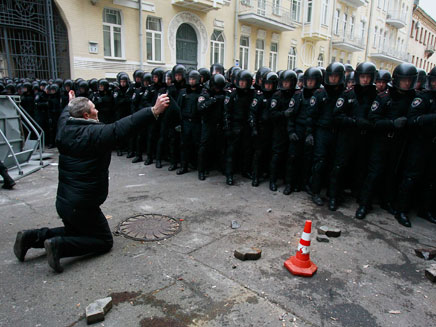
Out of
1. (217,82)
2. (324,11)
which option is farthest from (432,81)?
(324,11)

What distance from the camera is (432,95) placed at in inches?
182

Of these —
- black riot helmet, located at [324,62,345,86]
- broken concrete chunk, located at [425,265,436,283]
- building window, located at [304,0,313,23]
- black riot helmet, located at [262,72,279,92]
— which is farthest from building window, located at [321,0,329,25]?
broken concrete chunk, located at [425,265,436,283]

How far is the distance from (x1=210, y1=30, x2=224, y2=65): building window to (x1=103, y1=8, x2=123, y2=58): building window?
6013mm

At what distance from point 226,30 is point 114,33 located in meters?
7.48

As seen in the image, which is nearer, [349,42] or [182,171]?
A: [182,171]

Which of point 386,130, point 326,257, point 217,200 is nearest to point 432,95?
point 386,130

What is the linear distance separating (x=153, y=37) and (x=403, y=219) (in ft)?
51.0

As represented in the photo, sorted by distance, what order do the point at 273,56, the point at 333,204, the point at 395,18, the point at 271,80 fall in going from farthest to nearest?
the point at 395,18
the point at 273,56
the point at 271,80
the point at 333,204

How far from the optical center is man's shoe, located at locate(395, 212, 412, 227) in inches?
190

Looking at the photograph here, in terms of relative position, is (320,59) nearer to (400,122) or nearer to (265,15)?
(265,15)

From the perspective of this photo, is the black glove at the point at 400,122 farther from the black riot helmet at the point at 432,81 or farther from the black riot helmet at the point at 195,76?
the black riot helmet at the point at 195,76

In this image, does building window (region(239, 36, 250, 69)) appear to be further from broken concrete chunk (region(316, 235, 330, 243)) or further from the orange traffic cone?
the orange traffic cone

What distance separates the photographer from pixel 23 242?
3328mm

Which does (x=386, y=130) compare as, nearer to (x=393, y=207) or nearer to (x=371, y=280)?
(x=393, y=207)
